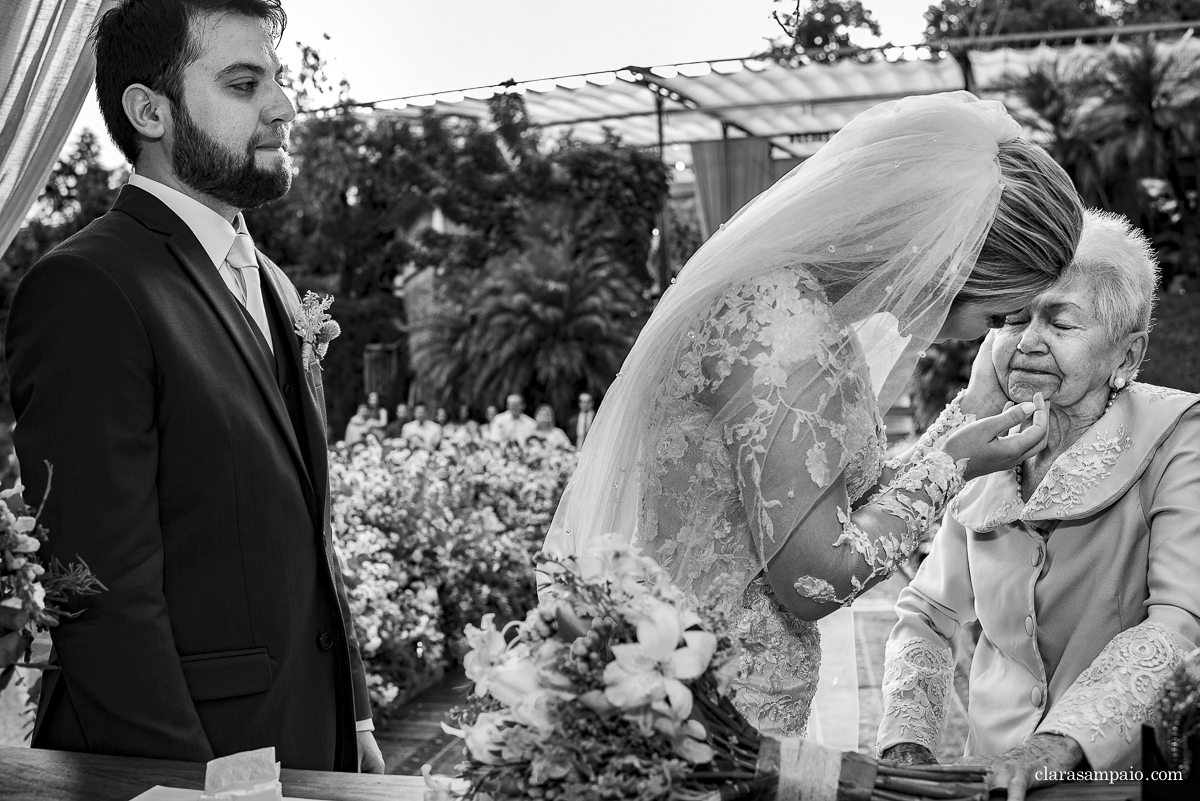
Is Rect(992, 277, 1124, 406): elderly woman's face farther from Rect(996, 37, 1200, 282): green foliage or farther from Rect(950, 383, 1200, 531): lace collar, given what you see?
Rect(996, 37, 1200, 282): green foliage

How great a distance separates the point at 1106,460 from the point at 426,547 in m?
4.74

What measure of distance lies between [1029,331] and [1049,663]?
0.65 meters

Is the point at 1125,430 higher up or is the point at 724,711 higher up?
the point at 1125,430

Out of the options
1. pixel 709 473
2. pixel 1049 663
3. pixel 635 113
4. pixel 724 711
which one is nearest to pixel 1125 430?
pixel 1049 663

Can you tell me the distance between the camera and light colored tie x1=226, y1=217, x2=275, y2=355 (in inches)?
84.7

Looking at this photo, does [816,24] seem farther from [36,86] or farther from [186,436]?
[186,436]

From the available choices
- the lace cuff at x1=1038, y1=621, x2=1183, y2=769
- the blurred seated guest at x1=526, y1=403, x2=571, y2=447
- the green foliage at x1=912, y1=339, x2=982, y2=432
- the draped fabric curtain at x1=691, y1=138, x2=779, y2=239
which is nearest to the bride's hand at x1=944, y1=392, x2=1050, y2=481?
the lace cuff at x1=1038, y1=621, x2=1183, y2=769

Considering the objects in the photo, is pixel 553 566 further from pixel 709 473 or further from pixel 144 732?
pixel 144 732

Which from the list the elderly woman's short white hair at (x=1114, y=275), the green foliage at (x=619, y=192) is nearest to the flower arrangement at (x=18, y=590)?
the elderly woman's short white hair at (x=1114, y=275)

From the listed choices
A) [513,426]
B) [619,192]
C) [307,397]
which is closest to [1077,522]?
[307,397]

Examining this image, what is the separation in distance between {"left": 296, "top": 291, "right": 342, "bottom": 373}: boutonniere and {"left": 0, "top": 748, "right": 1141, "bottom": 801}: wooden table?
0.84 meters

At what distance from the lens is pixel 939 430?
6.86ft

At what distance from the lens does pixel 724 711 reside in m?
1.27

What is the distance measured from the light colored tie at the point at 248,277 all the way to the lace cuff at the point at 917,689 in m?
1.43
